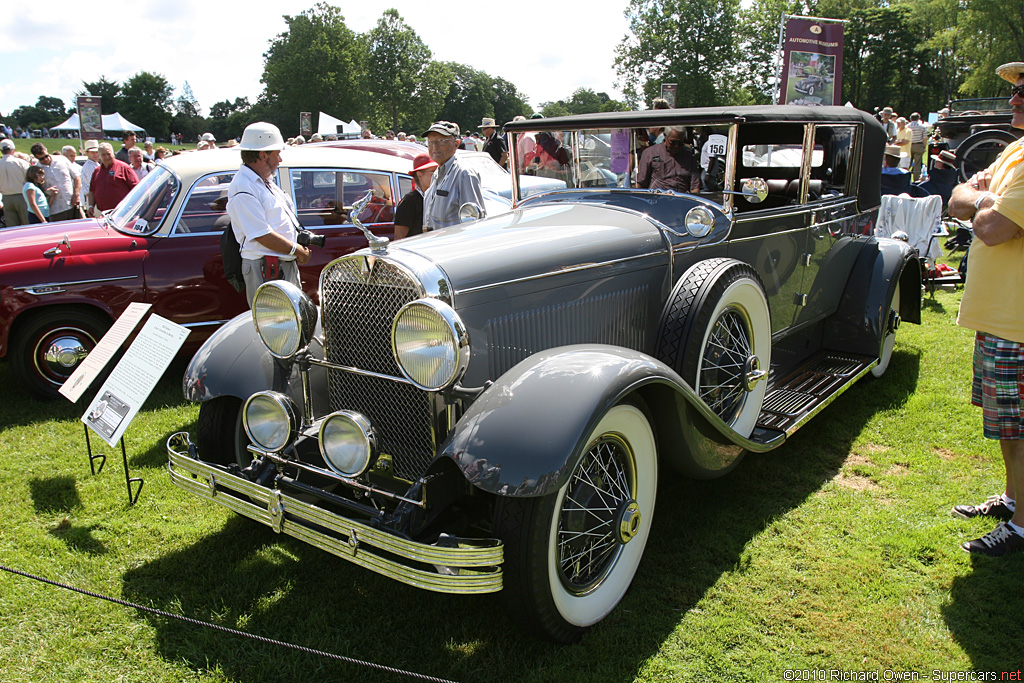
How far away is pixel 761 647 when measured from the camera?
255cm

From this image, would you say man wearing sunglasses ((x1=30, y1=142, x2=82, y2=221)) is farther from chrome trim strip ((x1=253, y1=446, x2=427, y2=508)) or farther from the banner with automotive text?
the banner with automotive text

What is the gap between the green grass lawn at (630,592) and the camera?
8.14ft

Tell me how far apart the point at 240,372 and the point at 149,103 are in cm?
10514

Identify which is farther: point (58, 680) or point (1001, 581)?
point (1001, 581)

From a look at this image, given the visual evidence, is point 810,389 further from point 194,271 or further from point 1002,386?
point 194,271

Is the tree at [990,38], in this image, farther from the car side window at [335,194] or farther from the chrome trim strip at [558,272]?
the chrome trim strip at [558,272]

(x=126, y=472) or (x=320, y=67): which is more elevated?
(x=320, y=67)

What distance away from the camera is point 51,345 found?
212 inches

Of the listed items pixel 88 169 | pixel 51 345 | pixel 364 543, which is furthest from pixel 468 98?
pixel 364 543

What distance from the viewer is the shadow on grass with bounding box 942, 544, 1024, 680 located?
97.4 inches

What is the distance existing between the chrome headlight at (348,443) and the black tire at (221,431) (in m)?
0.91

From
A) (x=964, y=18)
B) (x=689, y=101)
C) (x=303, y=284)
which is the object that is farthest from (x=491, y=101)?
(x=303, y=284)

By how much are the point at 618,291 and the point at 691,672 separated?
171 cm

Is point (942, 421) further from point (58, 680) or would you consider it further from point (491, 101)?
point (491, 101)
